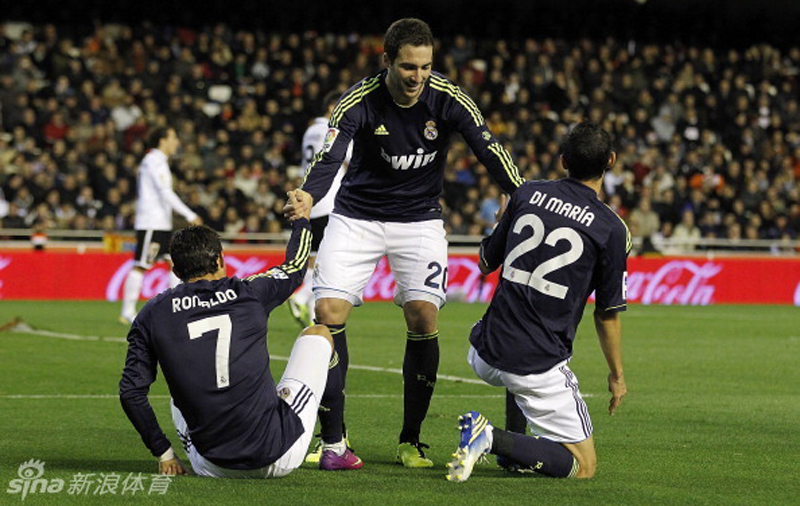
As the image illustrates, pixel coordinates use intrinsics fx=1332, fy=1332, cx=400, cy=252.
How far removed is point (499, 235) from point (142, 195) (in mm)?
9726

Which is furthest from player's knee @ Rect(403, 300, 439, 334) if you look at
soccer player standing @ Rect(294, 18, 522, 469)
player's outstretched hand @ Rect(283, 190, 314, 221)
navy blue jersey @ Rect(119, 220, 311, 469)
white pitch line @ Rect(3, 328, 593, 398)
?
white pitch line @ Rect(3, 328, 593, 398)

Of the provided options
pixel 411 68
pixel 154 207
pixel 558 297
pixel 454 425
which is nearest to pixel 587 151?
pixel 558 297

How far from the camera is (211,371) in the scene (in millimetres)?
5750

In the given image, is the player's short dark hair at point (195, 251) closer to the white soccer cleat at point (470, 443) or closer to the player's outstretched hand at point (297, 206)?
the player's outstretched hand at point (297, 206)

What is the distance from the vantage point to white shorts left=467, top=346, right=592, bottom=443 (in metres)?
6.14

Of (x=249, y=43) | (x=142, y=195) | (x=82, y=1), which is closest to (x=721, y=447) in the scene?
(x=142, y=195)

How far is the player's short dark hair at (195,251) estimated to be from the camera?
18.9ft

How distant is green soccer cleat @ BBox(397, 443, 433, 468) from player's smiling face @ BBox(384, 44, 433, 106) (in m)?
1.80

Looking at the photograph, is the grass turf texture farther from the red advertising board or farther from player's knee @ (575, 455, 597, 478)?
the red advertising board

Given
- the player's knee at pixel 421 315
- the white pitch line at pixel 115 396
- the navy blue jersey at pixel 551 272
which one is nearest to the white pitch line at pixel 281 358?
the white pitch line at pixel 115 396

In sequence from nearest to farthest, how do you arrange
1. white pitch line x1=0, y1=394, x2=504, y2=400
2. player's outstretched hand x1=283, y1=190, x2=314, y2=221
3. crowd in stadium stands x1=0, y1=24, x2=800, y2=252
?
player's outstretched hand x1=283, y1=190, x2=314, y2=221
white pitch line x1=0, y1=394, x2=504, y2=400
crowd in stadium stands x1=0, y1=24, x2=800, y2=252

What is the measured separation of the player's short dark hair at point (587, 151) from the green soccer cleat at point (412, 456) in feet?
5.33

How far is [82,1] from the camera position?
90.9 feet

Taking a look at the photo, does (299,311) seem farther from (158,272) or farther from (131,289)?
(158,272)
